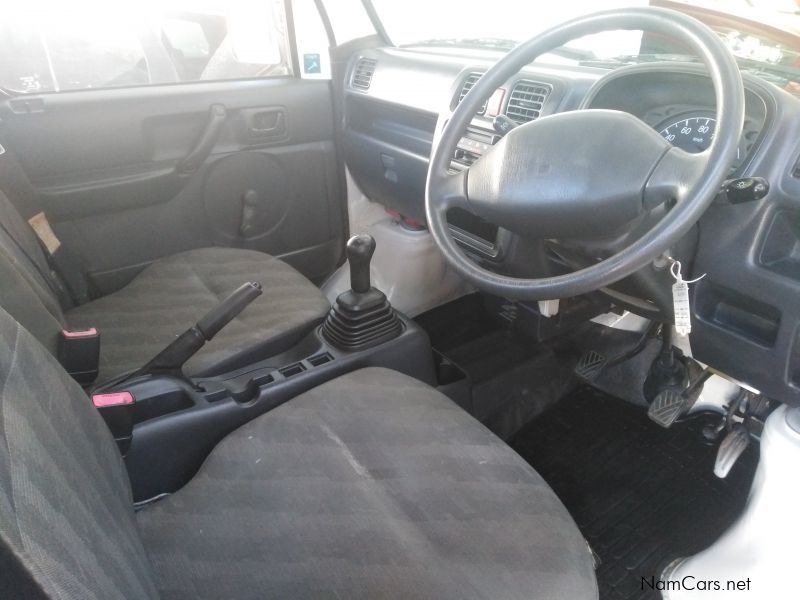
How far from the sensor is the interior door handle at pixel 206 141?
1.61 metres

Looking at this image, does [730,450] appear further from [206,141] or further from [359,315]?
[206,141]

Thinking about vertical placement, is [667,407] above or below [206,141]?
below

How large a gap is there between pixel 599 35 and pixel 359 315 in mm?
690

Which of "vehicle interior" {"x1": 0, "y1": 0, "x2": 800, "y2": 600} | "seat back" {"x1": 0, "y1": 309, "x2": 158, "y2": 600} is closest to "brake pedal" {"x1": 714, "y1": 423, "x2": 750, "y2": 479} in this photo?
"vehicle interior" {"x1": 0, "y1": 0, "x2": 800, "y2": 600}

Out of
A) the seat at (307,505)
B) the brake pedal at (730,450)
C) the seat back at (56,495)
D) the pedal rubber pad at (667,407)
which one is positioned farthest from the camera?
the pedal rubber pad at (667,407)

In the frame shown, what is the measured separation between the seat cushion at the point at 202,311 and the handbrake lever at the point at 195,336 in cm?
8

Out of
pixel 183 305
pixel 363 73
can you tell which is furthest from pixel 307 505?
pixel 363 73

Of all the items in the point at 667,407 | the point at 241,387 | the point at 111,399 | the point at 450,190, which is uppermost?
the point at 450,190

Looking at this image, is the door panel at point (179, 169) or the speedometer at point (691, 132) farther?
the door panel at point (179, 169)

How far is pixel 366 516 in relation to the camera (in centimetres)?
80

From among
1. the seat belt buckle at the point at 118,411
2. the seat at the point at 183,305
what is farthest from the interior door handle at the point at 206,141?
the seat belt buckle at the point at 118,411

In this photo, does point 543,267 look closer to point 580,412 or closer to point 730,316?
point 730,316

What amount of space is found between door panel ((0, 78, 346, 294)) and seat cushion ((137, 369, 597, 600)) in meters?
0.85

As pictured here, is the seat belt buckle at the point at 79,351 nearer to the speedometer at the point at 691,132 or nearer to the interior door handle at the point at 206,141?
the interior door handle at the point at 206,141
